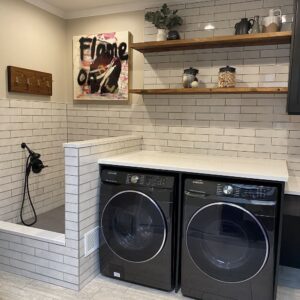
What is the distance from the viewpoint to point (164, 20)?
2.70 metres

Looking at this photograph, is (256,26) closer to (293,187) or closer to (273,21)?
(273,21)

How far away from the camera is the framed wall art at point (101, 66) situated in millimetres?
3064

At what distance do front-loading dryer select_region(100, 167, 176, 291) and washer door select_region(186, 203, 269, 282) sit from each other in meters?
0.19

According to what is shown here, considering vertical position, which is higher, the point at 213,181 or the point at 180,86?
the point at 180,86

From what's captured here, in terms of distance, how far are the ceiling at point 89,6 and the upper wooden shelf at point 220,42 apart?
48 cm

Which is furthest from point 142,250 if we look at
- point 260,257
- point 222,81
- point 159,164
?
point 222,81

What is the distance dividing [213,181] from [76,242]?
42.2 inches

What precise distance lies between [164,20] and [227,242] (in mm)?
1989

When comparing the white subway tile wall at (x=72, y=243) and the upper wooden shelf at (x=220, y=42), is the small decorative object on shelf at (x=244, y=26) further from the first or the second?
the white subway tile wall at (x=72, y=243)

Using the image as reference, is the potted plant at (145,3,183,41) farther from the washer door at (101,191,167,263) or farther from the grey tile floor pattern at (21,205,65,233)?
the grey tile floor pattern at (21,205,65,233)

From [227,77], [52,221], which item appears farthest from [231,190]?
[52,221]

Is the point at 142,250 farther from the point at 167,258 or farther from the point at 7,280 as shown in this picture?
the point at 7,280

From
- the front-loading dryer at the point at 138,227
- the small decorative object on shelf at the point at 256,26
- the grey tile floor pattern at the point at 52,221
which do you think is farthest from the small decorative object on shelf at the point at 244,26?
the grey tile floor pattern at the point at 52,221

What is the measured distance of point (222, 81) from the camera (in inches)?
99.3
